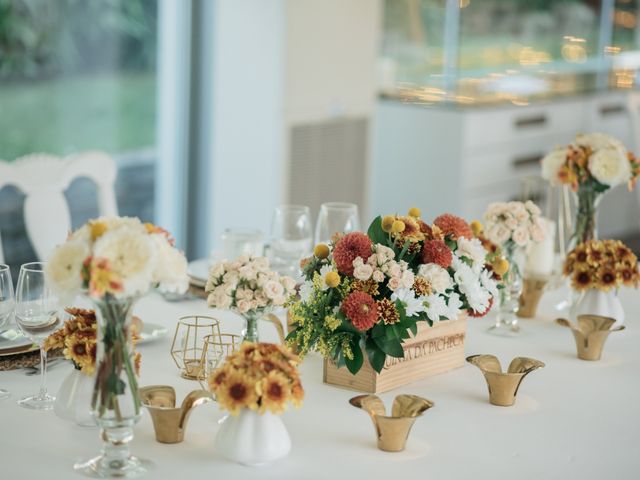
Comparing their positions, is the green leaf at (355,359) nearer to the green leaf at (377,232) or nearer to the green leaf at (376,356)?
the green leaf at (376,356)

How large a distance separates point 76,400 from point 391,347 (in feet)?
1.62

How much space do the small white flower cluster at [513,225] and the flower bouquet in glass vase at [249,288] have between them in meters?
0.63

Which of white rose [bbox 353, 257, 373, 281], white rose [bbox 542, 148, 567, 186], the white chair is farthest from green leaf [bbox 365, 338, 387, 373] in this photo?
the white chair

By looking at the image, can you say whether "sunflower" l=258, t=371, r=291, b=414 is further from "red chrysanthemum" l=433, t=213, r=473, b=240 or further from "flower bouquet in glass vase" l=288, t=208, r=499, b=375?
"red chrysanthemum" l=433, t=213, r=473, b=240

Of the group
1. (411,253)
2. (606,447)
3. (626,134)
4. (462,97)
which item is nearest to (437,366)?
(411,253)

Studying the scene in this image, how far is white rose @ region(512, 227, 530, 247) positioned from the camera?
2018 millimetres

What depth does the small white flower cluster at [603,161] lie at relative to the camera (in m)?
2.21

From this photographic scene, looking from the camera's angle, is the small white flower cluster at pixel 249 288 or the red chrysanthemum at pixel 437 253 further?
the red chrysanthemum at pixel 437 253

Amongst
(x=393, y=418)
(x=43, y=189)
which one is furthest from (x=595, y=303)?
(x=43, y=189)

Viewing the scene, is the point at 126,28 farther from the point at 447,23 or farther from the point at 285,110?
the point at 447,23

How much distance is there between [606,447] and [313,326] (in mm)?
487

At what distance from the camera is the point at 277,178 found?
4309 millimetres

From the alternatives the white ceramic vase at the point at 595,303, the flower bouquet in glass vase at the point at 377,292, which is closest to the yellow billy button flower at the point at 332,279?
the flower bouquet in glass vase at the point at 377,292

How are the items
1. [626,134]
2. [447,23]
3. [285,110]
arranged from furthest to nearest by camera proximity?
[626,134], [447,23], [285,110]
